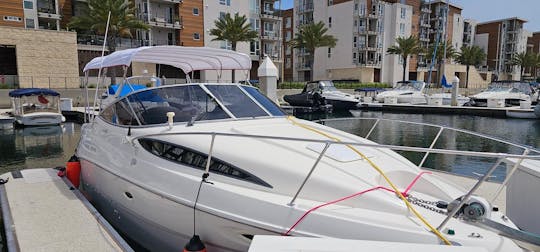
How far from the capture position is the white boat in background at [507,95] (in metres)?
24.9

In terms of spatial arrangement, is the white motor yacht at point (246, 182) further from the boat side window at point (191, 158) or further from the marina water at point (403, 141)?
the marina water at point (403, 141)

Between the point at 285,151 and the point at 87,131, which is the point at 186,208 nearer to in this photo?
the point at 285,151

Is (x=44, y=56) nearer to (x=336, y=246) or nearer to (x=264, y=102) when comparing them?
(x=264, y=102)

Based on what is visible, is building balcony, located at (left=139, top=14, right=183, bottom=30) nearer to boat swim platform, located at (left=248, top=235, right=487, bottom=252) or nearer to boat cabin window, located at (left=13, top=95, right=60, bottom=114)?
boat cabin window, located at (left=13, top=95, right=60, bottom=114)

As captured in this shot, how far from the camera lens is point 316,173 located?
3.13 meters

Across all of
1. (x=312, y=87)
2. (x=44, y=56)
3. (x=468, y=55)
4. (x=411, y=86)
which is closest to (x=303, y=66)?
(x=468, y=55)

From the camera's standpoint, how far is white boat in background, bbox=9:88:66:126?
1584cm

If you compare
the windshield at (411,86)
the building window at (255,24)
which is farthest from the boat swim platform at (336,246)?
the building window at (255,24)

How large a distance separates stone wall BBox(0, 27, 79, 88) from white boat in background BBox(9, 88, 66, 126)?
13.5 m

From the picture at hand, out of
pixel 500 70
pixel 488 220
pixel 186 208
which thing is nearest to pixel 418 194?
pixel 488 220

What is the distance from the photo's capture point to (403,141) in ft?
41.4

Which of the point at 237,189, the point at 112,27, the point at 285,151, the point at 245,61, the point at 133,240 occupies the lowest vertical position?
the point at 133,240

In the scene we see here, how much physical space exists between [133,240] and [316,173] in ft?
8.01

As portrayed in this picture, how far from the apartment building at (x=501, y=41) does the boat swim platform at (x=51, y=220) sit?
81.7 meters
